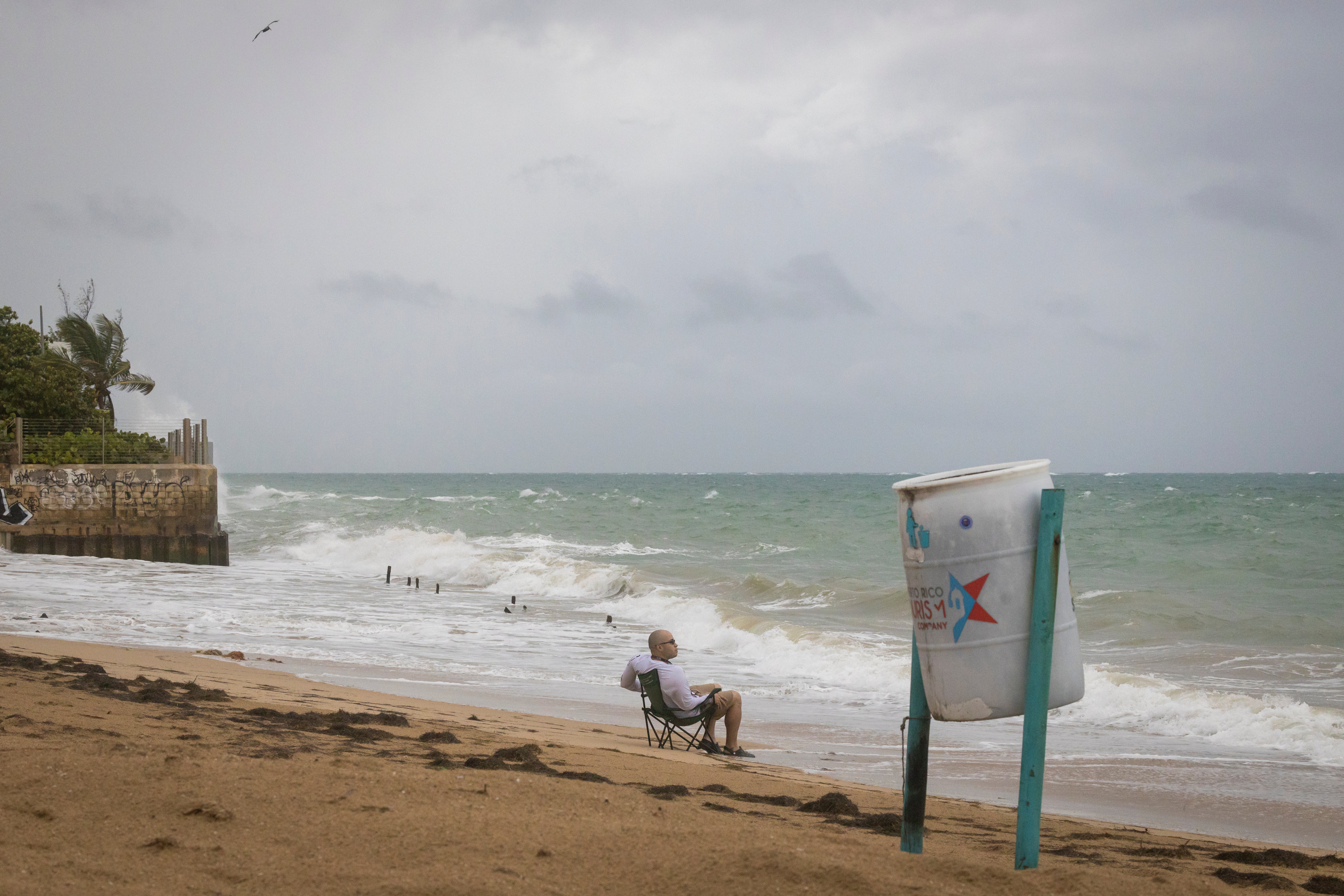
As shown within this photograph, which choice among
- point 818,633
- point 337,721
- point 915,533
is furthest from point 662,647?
point 818,633

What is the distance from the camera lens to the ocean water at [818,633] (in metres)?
7.55

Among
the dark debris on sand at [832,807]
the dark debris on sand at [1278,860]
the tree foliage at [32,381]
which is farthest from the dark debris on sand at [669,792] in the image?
the tree foliage at [32,381]

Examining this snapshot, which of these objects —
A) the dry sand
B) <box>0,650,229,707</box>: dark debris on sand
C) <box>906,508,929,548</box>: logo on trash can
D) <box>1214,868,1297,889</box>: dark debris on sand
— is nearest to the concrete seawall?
<box>0,650,229,707</box>: dark debris on sand

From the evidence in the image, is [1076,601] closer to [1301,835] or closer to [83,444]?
[1301,835]

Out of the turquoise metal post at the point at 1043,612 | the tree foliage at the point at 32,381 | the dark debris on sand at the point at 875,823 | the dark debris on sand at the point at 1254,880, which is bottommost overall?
the dark debris on sand at the point at 875,823

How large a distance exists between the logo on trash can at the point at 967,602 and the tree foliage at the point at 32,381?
31.9 m

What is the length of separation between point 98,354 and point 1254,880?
126 feet

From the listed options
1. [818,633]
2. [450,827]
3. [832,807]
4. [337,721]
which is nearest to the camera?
[450,827]

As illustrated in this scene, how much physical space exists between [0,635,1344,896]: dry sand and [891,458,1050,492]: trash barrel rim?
4.34 feet

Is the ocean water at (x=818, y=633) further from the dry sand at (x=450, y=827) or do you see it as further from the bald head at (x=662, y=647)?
the dry sand at (x=450, y=827)

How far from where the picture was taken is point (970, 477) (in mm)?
2898

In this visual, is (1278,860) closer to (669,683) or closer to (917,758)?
(917,758)

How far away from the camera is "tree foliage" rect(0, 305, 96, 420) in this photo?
97.1 feet

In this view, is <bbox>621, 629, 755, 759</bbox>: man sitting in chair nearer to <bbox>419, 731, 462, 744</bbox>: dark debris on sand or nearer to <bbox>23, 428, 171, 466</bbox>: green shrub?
<bbox>419, 731, 462, 744</bbox>: dark debris on sand
